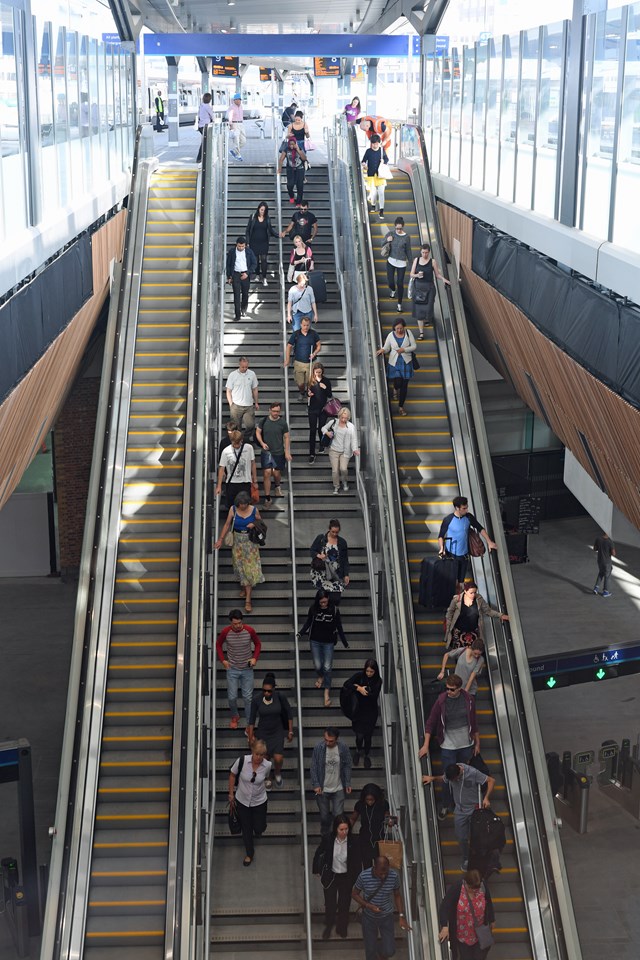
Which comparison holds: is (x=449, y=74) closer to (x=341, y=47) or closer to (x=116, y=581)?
(x=341, y=47)

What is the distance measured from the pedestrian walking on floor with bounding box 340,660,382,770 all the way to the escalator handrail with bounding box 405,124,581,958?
4.41ft

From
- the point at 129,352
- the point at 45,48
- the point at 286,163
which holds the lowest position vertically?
the point at 129,352

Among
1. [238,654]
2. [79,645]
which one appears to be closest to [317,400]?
[238,654]

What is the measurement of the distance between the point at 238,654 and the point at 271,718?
0.92m

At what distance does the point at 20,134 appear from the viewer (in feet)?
39.2

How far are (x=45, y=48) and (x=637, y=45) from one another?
702 cm

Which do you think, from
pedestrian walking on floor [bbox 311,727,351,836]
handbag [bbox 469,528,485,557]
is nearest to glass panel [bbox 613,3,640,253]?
handbag [bbox 469,528,485,557]

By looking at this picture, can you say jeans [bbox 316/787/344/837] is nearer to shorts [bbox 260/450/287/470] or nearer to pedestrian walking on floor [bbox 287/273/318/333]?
shorts [bbox 260/450/287/470]

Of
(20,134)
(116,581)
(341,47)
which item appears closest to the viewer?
(20,134)

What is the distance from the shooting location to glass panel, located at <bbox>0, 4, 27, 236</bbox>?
10844mm

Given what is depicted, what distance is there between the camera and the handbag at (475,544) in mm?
11930

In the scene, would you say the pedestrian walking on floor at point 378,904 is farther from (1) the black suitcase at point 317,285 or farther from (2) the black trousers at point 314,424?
(1) the black suitcase at point 317,285

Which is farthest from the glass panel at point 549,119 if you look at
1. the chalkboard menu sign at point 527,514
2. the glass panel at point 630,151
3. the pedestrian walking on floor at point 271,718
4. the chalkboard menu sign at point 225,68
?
the chalkboard menu sign at point 225,68

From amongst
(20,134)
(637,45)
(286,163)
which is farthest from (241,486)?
(286,163)
